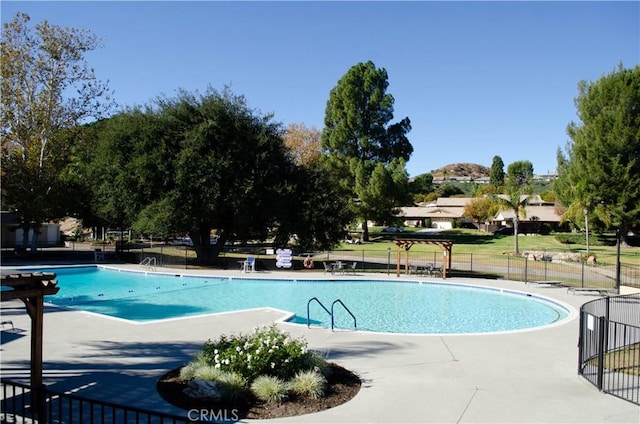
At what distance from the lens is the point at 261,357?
8.24m

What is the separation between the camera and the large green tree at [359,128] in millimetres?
53469

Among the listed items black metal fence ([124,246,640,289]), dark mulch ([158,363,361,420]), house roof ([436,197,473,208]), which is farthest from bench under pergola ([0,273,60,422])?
house roof ([436,197,473,208])

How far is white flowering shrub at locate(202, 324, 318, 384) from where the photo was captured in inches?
Answer: 320

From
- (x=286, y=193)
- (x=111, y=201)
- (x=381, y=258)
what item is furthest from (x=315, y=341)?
(x=381, y=258)

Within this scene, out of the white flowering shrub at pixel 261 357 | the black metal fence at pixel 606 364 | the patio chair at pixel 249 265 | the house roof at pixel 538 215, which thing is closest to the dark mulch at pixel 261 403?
the white flowering shrub at pixel 261 357

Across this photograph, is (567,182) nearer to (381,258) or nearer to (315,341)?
(381,258)

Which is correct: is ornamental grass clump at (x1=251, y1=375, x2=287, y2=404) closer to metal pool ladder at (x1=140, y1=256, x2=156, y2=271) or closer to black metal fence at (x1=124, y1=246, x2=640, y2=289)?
black metal fence at (x1=124, y1=246, x2=640, y2=289)

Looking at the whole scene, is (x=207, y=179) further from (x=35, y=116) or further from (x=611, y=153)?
(x=611, y=153)

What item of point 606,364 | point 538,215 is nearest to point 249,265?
point 606,364

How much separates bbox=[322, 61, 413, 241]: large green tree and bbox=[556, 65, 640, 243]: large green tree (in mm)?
17956

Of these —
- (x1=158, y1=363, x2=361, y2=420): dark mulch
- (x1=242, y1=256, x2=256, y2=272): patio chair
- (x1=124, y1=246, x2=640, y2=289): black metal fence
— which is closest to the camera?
(x1=158, y1=363, x2=361, y2=420): dark mulch

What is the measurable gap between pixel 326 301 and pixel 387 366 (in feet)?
35.4

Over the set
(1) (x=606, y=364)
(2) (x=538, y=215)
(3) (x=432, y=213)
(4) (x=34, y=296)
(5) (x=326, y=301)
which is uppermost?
(3) (x=432, y=213)

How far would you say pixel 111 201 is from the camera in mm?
29219
